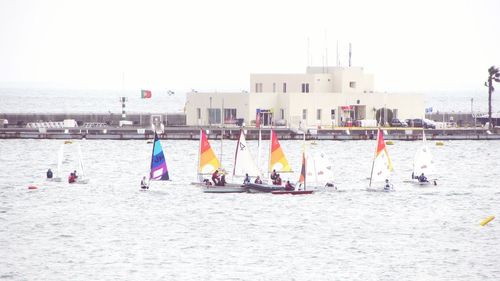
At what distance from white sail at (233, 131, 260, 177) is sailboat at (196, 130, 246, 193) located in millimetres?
1662

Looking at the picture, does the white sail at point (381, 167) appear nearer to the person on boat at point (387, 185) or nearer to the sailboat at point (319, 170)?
the person on boat at point (387, 185)

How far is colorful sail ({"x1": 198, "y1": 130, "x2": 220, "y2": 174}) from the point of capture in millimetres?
94000

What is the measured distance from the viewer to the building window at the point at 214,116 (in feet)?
486

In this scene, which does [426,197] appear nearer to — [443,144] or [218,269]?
[218,269]

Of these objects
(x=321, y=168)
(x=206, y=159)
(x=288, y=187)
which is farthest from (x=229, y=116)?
(x=288, y=187)

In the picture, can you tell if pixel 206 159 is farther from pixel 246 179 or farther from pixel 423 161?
pixel 423 161

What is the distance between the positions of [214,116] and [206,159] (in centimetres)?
5461

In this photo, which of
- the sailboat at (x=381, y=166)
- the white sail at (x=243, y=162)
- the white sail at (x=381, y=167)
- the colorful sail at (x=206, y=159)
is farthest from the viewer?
the white sail at (x=381, y=167)

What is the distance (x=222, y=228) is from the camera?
77062 mm

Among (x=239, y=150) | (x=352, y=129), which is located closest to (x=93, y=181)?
(x=239, y=150)

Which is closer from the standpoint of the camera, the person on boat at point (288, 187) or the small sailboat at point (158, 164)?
the person on boat at point (288, 187)

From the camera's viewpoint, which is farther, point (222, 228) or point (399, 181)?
point (399, 181)

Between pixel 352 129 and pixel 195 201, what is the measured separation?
59.7 meters

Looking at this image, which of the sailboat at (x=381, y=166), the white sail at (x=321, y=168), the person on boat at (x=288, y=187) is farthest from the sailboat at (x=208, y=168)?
the sailboat at (x=381, y=166)
